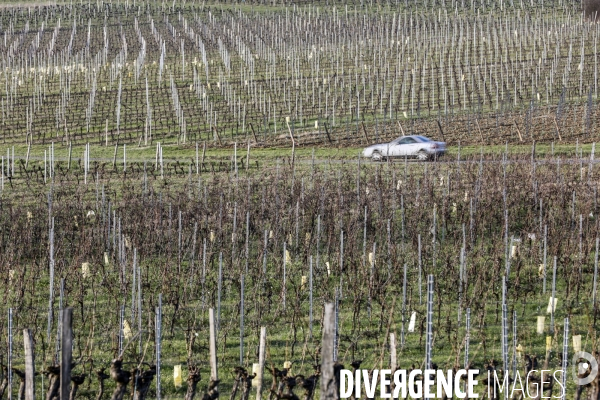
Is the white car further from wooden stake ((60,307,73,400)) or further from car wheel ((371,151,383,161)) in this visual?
wooden stake ((60,307,73,400))

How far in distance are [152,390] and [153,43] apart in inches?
1852

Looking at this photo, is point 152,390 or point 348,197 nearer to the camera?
point 152,390

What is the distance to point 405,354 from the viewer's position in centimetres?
1438

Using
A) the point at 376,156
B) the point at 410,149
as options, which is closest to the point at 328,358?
the point at 376,156

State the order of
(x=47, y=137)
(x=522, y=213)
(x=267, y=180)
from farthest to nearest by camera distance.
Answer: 1. (x=47, y=137)
2. (x=267, y=180)
3. (x=522, y=213)

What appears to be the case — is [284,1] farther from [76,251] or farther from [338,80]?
[76,251]

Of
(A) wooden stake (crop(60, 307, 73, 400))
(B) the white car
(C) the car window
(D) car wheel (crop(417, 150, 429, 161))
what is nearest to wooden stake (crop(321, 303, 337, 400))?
(A) wooden stake (crop(60, 307, 73, 400))

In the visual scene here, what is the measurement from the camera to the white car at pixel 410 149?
3028 centimetres

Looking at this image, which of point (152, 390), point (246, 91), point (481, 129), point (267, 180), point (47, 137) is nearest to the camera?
point (152, 390)

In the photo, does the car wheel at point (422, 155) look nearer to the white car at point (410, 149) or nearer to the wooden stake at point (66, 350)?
the white car at point (410, 149)

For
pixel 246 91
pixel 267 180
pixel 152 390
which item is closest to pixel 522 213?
pixel 267 180

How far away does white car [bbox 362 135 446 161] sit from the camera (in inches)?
1192

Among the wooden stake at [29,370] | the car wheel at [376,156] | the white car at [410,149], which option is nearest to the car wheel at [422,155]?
the white car at [410,149]

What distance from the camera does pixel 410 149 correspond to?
101 ft
